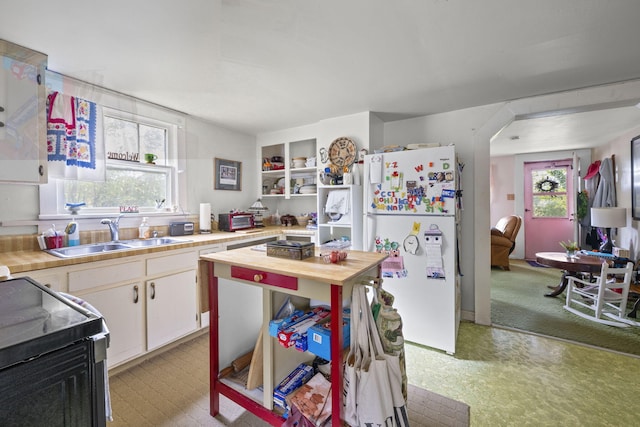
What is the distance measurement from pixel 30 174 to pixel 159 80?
1.07 metres

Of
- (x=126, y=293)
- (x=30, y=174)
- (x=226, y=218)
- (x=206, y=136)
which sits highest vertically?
(x=206, y=136)

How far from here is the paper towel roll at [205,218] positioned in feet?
9.66

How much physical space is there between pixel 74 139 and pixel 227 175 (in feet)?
5.07

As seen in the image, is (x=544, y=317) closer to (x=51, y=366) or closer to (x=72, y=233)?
(x=51, y=366)

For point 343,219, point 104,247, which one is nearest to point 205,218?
point 104,247

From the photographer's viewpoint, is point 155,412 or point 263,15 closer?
point 263,15

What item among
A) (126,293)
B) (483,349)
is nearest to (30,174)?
(126,293)

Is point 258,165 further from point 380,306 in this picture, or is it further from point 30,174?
point 380,306

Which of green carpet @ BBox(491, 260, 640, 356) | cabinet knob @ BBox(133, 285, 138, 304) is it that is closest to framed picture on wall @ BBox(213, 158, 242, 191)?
cabinet knob @ BBox(133, 285, 138, 304)

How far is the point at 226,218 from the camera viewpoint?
122 inches

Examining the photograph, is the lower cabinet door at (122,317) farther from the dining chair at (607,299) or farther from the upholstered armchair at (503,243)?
the upholstered armchair at (503,243)

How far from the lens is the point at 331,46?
1.67m

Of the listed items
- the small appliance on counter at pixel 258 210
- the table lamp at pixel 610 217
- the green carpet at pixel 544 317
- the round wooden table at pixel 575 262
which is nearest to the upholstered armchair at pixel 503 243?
the green carpet at pixel 544 317

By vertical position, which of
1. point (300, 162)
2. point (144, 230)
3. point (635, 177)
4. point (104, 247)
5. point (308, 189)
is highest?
point (300, 162)
